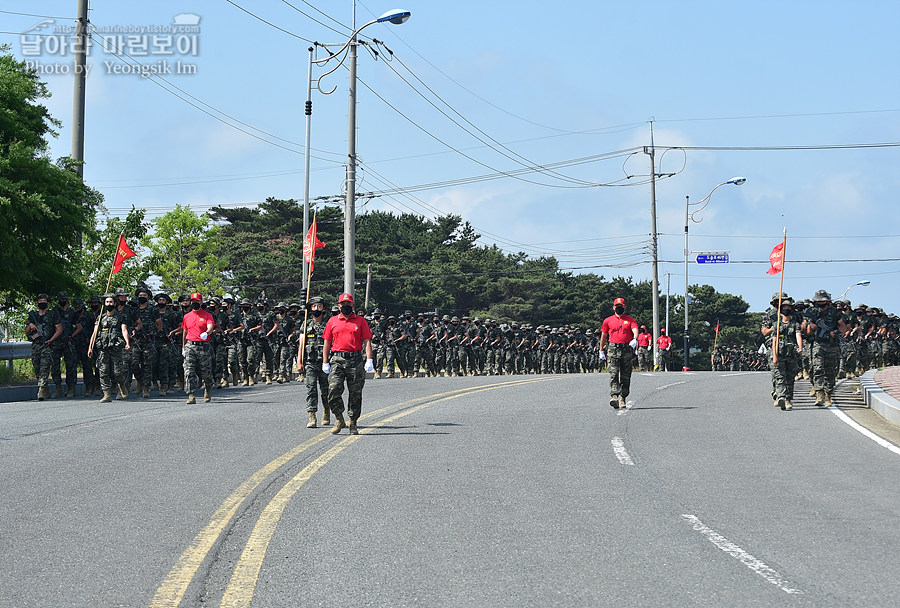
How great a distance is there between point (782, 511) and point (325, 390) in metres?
7.89

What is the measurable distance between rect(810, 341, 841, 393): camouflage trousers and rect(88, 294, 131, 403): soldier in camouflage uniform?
12967mm

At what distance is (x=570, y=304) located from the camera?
9100 cm

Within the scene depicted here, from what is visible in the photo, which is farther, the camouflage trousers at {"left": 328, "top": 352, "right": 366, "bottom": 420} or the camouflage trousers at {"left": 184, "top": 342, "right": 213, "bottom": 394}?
the camouflage trousers at {"left": 184, "top": 342, "right": 213, "bottom": 394}

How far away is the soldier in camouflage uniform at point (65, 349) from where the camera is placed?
778 inches

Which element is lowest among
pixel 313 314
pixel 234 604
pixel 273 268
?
pixel 234 604

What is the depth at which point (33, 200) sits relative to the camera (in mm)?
20438

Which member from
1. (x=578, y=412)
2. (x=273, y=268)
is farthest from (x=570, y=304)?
(x=578, y=412)

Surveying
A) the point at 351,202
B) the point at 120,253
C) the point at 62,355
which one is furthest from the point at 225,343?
the point at 351,202

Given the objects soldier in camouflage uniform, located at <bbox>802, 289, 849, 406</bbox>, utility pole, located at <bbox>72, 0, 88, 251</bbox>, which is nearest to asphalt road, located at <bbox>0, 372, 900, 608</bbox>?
soldier in camouflage uniform, located at <bbox>802, 289, 849, 406</bbox>

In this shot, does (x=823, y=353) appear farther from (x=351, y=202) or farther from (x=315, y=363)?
(x=351, y=202)

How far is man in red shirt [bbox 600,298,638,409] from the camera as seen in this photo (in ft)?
58.6

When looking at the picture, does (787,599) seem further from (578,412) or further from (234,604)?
(578,412)

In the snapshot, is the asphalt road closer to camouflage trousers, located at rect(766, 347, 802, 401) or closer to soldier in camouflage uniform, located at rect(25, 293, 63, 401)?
Result: camouflage trousers, located at rect(766, 347, 802, 401)

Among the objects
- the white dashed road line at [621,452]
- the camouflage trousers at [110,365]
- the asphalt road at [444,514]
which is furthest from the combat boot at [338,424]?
the camouflage trousers at [110,365]
